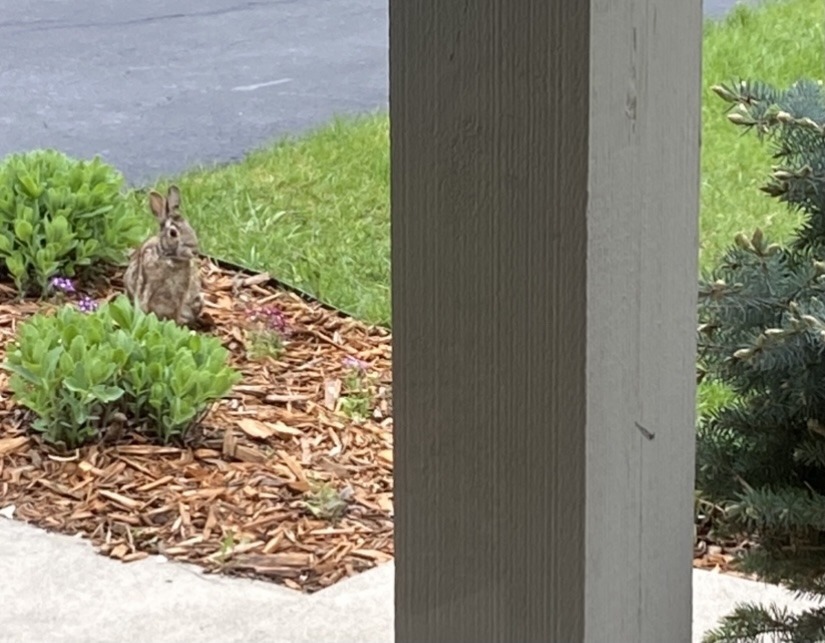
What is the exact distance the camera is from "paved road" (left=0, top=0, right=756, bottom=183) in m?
6.13

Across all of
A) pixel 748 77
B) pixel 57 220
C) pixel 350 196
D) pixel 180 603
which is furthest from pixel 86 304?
pixel 748 77

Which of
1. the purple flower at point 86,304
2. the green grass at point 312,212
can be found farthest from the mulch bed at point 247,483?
the green grass at point 312,212

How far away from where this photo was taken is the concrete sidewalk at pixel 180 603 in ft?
8.56

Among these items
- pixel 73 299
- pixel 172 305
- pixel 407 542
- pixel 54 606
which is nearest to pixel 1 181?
pixel 73 299

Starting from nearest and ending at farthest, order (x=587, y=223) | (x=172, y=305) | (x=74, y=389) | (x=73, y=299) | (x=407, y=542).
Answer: (x=587, y=223) < (x=407, y=542) < (x=74, y=389) < (x=172, y=305) < (x=73, y=299)

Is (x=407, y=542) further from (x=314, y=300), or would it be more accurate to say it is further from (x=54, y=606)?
(x=314, y=300)

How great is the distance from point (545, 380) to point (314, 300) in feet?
12.1

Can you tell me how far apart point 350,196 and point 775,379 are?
3.97m

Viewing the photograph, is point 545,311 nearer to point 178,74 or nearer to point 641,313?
point 641,313

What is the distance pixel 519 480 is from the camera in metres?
0.94

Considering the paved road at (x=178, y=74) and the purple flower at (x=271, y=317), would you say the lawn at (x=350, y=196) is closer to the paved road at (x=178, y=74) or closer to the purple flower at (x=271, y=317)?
the purple flower at (x=271, y=317)

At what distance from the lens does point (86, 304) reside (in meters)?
4.36

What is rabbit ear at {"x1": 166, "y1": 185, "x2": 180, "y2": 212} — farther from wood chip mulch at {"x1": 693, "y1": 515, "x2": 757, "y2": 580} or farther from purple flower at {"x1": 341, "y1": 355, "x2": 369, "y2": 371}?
wood chip mulch at {"x1": 693, "y1": 515, "x2": 757, "y2": 580}

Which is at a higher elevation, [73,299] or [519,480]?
[519,480]
